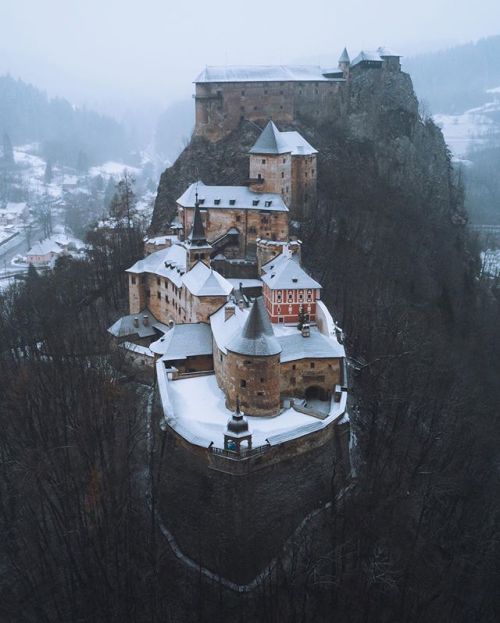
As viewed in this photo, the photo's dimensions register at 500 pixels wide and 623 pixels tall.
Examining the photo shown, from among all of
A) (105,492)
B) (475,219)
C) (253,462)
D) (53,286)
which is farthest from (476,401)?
(475,219)

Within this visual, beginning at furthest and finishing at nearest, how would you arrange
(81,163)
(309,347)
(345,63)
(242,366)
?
(81,163) → (345,63) → (309,347) → (242,366)

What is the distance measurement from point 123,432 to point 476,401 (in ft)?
79.8

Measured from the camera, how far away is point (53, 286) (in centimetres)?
5350

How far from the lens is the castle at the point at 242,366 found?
27688mm

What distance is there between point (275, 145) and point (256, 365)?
24.6 metres

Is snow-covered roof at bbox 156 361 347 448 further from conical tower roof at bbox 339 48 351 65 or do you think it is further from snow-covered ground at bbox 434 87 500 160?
snow-covered ground at bbox 434 87 500 160

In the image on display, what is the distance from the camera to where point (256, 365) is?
3036 cm

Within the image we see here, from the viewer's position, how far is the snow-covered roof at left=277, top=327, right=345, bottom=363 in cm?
3262

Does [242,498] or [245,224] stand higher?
[245,224]

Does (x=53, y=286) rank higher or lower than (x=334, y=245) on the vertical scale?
lower

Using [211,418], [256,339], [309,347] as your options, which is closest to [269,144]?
[309,347]

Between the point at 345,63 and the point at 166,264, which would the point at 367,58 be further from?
the point at 166,264

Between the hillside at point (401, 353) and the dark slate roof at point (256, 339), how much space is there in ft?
25.3

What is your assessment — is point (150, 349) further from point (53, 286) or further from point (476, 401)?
point (476, 401)
